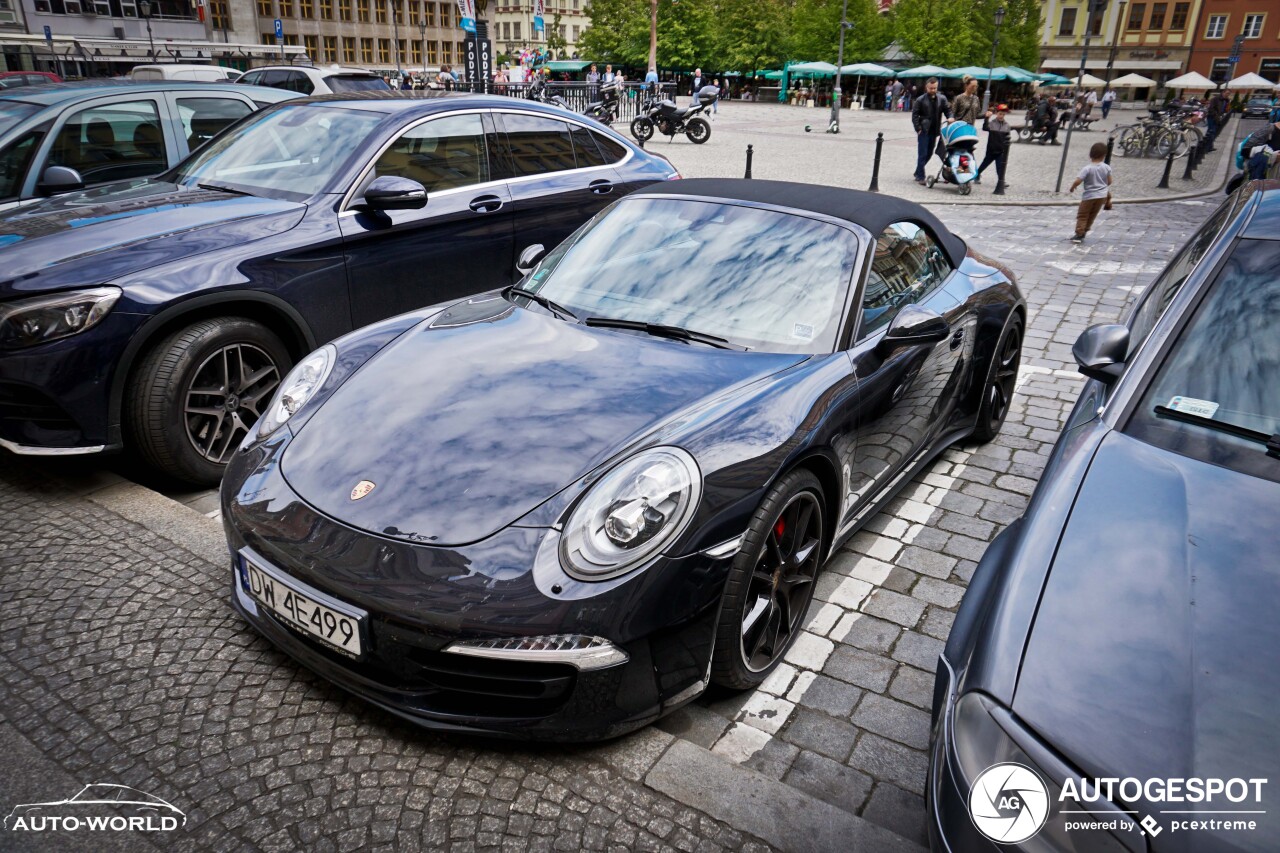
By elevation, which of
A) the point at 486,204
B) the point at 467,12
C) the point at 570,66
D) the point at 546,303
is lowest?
the point at 546,303

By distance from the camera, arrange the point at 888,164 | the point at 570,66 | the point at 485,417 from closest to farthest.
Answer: the point at 485,417 → the point at 888,164 → the point at 570,66

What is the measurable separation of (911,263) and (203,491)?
137 inches

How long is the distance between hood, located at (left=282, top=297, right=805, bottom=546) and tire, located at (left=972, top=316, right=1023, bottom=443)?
2.07 m

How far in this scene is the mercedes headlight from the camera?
367 centimetres

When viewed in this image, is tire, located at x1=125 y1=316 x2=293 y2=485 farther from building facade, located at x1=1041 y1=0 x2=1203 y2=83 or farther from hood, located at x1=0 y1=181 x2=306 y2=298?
building facade, located at x1=1041 y1=0 x2=1203 y2=83

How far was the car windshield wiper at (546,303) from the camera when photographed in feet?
11.5

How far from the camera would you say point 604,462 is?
2559 mm

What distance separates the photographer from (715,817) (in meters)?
2.27

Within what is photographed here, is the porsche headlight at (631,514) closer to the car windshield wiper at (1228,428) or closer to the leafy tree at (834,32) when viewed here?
the car windshield wiper at (1228,428)

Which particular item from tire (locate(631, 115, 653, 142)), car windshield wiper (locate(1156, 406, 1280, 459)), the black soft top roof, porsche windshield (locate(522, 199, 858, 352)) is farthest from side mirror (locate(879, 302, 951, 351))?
tire (locate(631, 115, 653, 142))

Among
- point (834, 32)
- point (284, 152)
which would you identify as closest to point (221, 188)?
point (284, 152)

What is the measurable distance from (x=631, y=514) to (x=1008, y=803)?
3.80ft

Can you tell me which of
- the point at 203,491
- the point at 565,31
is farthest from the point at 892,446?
the point at 565,31

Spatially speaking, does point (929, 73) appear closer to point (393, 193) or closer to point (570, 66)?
point (570, 66)
